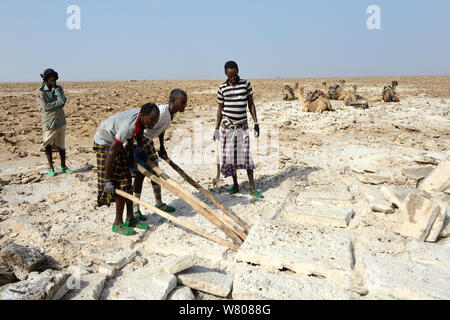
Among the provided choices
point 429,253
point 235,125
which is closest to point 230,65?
point 235,125

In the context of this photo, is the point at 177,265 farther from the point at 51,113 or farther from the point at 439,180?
the point at 51,113

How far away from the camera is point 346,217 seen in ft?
11.7

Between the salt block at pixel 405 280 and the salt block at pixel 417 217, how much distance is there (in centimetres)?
55

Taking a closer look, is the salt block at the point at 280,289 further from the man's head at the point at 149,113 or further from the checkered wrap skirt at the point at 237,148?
the checkered wrap skirt at the point at 237,148

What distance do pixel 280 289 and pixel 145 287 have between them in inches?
40.0

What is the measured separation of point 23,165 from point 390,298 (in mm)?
6340

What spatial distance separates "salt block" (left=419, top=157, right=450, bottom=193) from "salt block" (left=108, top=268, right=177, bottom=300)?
11.1ft

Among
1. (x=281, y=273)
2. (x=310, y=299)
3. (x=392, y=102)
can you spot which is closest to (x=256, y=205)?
(x=281, y=273)

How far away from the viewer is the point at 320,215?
362cm

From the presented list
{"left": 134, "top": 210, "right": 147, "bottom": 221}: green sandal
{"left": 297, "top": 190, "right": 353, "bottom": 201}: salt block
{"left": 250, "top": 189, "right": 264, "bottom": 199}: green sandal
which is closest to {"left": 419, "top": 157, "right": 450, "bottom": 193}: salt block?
{"left": 297, "top": 190, "right": 353, "bottom": 201}: salt block

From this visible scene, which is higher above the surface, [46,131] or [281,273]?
[46,131]

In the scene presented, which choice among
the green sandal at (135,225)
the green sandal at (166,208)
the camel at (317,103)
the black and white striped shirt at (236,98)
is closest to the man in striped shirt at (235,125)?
the black and white striped shirt at (236,98)

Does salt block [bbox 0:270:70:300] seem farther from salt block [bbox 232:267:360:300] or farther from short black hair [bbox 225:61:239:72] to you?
short black hair [bbox 225:61:239:72]
